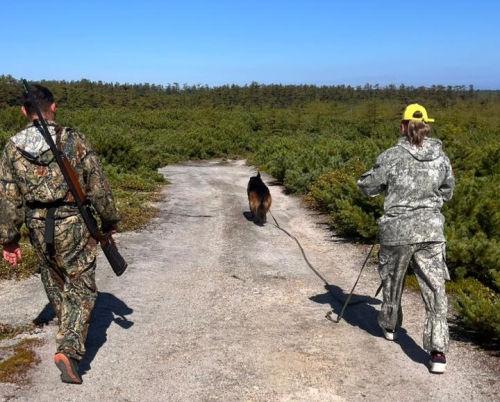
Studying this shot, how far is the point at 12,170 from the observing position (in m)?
3.95

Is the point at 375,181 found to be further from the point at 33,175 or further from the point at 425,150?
the point at 33,175

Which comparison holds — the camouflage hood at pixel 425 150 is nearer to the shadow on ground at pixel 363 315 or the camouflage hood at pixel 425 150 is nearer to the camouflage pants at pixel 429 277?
the camouflage pants at pixel 429 277

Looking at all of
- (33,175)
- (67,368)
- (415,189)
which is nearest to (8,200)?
(33,175)

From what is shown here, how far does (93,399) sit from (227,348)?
4.38 ft

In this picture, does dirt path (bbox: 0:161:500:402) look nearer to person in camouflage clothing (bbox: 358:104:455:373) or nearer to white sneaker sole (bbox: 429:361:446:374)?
white sneaker sole (bbox: 429:361:446:374)

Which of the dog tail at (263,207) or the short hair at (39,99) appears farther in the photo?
the dog tail at (263,207)

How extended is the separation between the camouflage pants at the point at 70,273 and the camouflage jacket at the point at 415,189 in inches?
97.5

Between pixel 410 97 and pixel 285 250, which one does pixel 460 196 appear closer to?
pixel 285 250

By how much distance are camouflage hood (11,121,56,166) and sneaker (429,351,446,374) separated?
339 centimetres

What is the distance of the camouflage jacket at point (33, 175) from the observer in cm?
392

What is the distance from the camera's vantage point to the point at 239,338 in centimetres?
508

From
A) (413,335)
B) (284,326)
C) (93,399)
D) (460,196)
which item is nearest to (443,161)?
(413,335)

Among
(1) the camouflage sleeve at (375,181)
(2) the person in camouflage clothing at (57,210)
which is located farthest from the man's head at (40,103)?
(1) the camouflage sleeve at (375,181)

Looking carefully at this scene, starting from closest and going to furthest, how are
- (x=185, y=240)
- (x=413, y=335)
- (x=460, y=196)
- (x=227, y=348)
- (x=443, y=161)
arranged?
(x=443, y=161), (x=227, y=348), (x=413, y=335), (x=460, y=196), (x=185, y=240)
